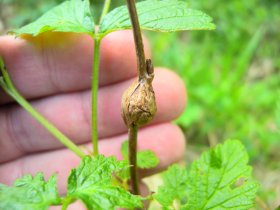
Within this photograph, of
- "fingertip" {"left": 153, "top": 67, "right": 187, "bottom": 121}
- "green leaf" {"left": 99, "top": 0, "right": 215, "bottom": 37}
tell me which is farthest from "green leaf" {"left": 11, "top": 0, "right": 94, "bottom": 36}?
"fingertip" {"left": 153, "top": 67, "right": 187, "bottom": 121}

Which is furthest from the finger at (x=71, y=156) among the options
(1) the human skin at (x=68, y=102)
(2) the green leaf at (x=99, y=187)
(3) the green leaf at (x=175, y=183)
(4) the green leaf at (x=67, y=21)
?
(2) the green leaf at (x=99, y=187)

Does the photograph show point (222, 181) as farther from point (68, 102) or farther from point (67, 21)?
point (68, 102)

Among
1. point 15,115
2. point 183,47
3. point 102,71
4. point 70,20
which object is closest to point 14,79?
point 15,115

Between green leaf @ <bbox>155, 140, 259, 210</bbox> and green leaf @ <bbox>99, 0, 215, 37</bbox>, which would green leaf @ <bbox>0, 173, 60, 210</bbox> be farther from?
green leaf @ <bbox>99, 0, 215, 37</bbox>

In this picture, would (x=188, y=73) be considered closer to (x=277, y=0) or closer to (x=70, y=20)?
(x=277, y=0)

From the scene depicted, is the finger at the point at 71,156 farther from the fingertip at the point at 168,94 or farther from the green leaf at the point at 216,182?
the green leaf at the point at 216,182
